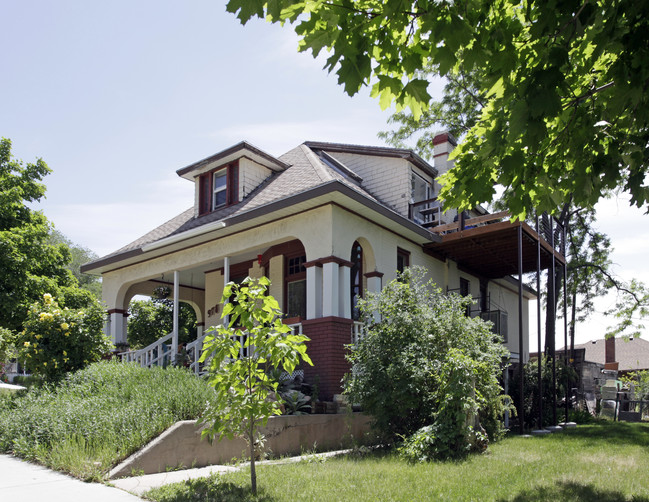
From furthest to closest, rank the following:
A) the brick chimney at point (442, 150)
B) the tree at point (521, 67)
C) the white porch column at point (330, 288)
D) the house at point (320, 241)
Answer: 1. the brick chimney at point (442, 150)
2. the house at point (320, 241)
3. the white porch column at point (330, 288)
4. the tree at point (521, 67)

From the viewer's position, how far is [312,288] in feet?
39.2

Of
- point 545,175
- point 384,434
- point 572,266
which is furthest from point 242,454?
point 572,266

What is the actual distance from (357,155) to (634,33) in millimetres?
12388

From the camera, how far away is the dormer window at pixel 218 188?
15023 mm

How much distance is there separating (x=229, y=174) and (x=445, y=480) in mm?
10588

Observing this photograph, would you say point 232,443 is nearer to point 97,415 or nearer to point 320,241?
point 97,415

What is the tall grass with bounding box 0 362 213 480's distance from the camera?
691cm

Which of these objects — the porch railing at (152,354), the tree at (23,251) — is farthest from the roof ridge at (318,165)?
the tree at (23,251)

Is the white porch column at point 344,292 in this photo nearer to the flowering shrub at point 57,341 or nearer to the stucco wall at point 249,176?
the stucco wall at point 249,176

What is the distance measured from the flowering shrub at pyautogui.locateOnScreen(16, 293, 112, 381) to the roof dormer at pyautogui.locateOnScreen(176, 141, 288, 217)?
4901 mm

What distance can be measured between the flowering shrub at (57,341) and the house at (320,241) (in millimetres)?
3136

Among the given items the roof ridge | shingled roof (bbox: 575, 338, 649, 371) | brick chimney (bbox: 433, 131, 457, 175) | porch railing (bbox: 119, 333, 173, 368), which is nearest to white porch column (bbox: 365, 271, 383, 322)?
the roof ridge

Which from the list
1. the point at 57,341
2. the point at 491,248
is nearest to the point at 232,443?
the point at 57,341

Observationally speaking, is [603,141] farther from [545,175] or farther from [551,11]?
[551,11]
